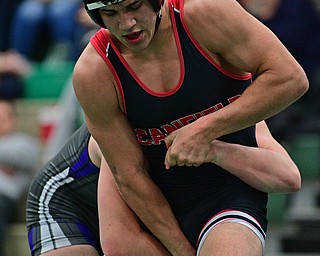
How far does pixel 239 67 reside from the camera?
3.56 metres

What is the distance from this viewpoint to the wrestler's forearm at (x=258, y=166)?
365 cm

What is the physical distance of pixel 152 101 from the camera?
364 cm

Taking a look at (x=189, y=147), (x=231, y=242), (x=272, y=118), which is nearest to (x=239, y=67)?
(x=189, y=147)

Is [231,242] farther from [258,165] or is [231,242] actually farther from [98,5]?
[98,5]

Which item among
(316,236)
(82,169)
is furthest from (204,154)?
(316,236)

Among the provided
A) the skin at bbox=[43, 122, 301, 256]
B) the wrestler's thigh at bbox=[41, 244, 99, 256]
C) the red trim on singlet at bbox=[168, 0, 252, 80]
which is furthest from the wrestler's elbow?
the wrestler's thigh at bbox=[41, 244, 99, 256]

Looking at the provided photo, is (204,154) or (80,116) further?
(80,116)

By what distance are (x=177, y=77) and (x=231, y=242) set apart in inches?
25.9

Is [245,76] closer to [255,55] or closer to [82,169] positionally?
[255,55]

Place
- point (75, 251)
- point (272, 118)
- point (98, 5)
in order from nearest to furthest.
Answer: point (98, 5) < point (75, 251) < point (272, 118)

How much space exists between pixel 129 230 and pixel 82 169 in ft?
1.65

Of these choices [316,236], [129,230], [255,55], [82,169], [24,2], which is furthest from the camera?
[24,2]

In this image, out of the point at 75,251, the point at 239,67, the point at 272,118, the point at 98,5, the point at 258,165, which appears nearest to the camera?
the point at 98,5

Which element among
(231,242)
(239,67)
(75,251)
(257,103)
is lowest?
(75,251)
